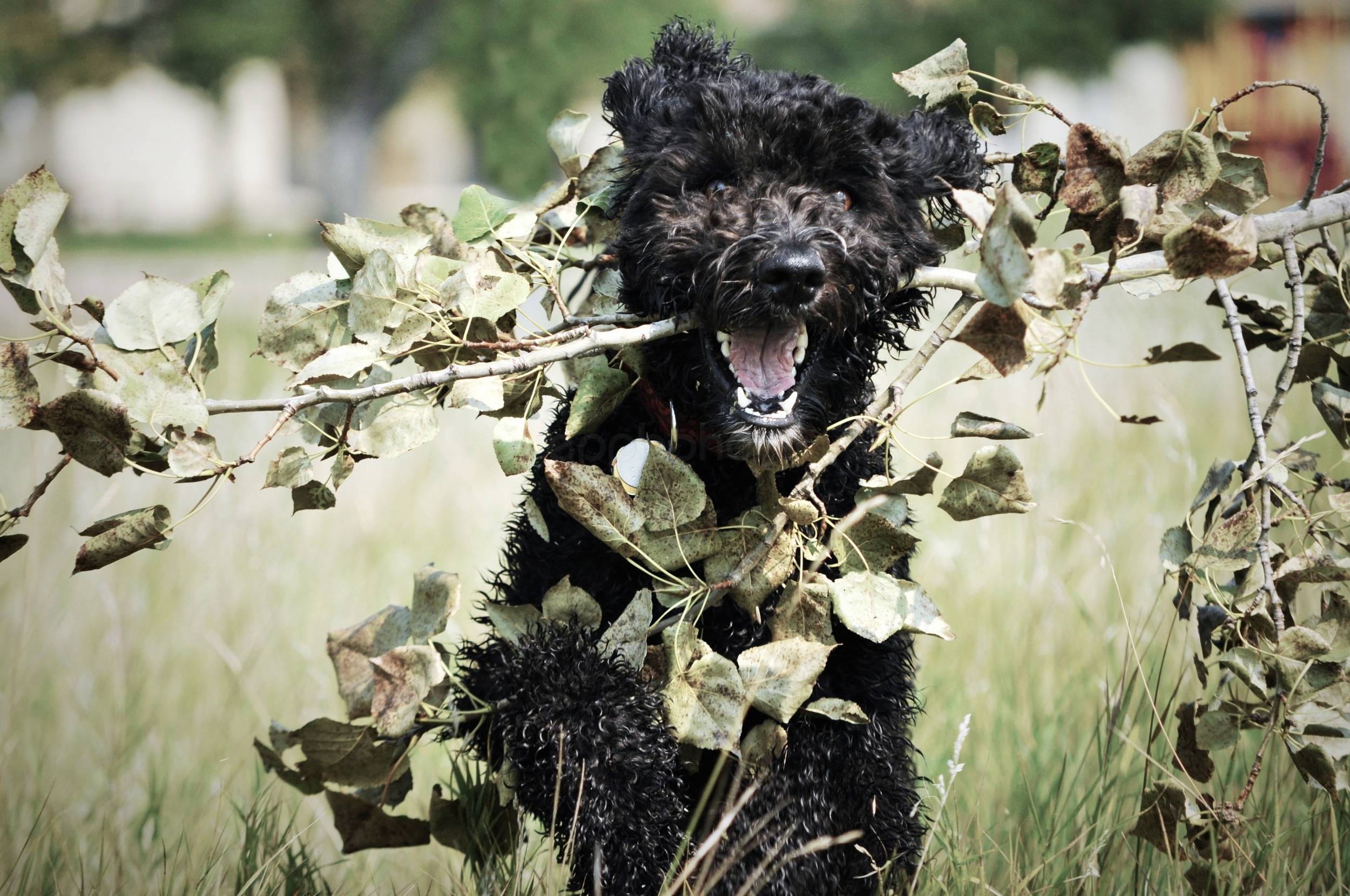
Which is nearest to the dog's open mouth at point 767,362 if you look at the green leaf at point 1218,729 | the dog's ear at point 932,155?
the dog's ear at point 932,155

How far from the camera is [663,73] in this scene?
290cm

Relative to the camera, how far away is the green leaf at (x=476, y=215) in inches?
104

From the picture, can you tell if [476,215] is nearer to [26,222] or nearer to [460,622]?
[26,222]

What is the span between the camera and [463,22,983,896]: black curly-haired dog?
2350 millimetres

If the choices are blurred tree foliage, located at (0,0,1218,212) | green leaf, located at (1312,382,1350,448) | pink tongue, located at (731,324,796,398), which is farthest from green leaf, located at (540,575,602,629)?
blurred tree foliage, located at (0,0,1218,212)

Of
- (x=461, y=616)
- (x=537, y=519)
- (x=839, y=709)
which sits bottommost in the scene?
(x=461, y=616)

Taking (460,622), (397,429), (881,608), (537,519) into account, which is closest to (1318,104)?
(881,608)

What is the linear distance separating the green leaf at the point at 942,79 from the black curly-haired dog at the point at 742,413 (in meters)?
0.11

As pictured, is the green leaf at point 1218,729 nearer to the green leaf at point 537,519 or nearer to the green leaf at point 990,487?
the green leaf at point 990,487

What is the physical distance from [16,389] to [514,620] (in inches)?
42.4

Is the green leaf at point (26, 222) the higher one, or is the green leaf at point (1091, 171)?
the green leaf at point (1091, 171)

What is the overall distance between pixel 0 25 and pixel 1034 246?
94.8 feet

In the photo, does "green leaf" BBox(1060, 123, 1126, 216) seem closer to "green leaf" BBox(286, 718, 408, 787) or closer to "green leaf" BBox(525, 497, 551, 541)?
"green leaf" BBox(525, 497, 551, 541)

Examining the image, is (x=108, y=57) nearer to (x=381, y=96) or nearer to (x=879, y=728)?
(x=381, y=96)
